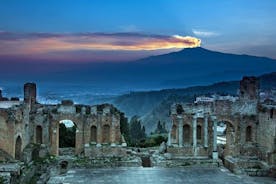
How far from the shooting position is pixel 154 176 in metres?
32.3

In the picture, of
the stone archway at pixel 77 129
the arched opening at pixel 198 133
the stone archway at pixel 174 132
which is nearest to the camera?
the stone archway at pixel 77 129

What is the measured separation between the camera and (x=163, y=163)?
3578 centimetres

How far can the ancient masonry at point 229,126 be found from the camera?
1451 inches

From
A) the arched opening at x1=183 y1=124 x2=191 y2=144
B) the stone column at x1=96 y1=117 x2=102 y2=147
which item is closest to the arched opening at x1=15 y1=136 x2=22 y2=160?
the stone column at x1=96 y1=117 x2=102 y2=147

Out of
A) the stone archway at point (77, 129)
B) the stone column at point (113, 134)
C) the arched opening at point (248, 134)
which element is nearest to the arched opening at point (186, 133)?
the arched opening at point (248, 134)

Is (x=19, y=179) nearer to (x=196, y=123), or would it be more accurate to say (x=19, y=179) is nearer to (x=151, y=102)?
(x=196, y=123)

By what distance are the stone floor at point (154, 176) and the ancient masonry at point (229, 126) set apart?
2641mm

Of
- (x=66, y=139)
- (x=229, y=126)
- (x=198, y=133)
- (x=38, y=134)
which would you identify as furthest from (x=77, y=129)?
(x=229, y=126)

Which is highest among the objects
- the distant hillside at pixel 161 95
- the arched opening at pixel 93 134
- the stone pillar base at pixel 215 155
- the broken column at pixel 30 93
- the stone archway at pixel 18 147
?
the distant hillside at pixel 161 95

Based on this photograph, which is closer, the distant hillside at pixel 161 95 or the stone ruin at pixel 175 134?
the stone ruin at pixel 175 134

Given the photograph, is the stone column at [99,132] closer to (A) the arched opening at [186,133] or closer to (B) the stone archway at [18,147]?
(B) the stone archway at [18,147]

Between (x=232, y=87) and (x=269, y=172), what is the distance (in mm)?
130041

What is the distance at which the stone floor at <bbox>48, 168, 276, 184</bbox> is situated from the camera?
3103 centimetres

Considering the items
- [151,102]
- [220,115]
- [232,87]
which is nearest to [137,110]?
[151,102]
